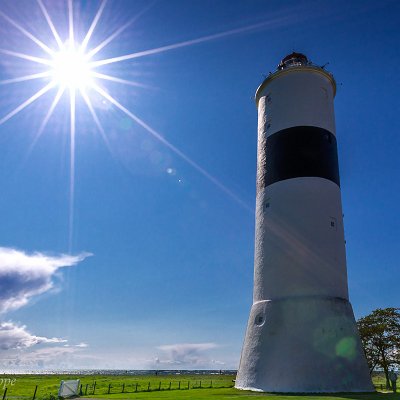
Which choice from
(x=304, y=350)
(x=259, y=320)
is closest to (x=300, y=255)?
(x=259, y=320)

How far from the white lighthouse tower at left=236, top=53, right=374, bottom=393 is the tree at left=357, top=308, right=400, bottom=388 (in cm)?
807

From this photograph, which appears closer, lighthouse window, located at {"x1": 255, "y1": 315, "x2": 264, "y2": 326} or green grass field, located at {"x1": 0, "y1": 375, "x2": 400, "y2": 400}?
green grass field, located at {"x1": 0, "y1": 375, "x2": 400, "y2": 400}

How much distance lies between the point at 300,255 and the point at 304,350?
4.05m

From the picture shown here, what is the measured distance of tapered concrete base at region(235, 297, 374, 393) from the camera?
44.8 ft

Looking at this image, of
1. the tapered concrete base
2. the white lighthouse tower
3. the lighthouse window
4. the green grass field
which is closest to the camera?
the green grass field

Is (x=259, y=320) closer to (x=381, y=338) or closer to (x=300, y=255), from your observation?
Result: (x=300, y=255)

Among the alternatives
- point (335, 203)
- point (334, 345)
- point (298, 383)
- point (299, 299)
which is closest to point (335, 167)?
point (335, 203)

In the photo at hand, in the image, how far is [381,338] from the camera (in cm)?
2181

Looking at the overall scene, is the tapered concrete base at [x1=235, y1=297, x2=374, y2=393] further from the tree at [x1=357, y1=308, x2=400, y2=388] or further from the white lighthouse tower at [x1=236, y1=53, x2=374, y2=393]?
the tree at [x1=357, y1=308, x2=400, y2=388]

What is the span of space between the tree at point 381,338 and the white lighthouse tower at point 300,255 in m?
8.07

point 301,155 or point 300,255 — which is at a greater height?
point 301,155

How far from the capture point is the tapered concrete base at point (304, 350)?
13641 millimetres

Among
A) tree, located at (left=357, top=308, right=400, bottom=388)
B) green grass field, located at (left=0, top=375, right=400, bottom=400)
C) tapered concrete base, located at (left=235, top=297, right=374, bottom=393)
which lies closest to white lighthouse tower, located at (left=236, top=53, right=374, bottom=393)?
tapered concrete base, located at (left=235, top=297, right=374, bottom=393)

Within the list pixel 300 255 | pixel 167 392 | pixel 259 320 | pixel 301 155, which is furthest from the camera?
pixel 301 155
